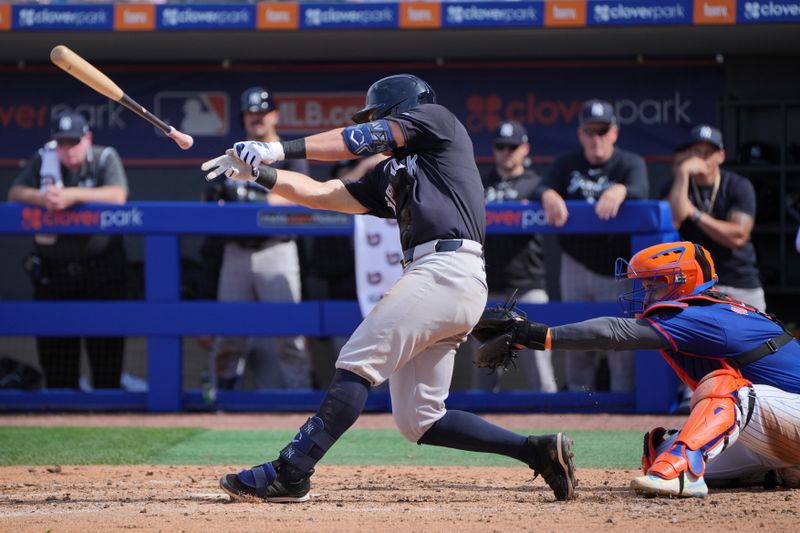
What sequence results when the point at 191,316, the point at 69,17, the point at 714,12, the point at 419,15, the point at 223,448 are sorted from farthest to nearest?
the point at 69,17 < the point at 419,15 < the point at 714,12 < the point at 191,316 < the point at 223,448

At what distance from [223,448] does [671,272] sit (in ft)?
8.84

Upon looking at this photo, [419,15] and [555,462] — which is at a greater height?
[419,15]

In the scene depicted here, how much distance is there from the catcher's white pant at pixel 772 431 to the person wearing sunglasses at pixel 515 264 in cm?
262

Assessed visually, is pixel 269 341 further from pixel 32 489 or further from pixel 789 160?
pixel 789 160

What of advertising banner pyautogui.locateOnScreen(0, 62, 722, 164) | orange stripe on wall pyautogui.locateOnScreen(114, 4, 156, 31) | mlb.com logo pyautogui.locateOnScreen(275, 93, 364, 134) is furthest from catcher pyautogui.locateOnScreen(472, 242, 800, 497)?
mlb.com logo pyautogui.locateOnScreen(275, 93, 364, 134)

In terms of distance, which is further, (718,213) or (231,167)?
(718,213)

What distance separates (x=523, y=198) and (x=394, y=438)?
1.82 meters

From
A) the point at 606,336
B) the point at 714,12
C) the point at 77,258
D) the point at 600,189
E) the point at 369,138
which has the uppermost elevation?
the point at 714,12

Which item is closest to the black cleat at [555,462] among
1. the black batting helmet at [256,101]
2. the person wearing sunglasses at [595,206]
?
the person wearing sunglasses at [595,206]

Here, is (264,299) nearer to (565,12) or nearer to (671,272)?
(565,12)

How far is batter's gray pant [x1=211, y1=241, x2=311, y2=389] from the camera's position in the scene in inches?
295

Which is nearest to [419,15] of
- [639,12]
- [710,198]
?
[639,12]

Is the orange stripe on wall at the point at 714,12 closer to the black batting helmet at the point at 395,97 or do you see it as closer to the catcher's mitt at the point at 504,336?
the black batting helmet at the point at 395,97

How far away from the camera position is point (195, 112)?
9.25m
